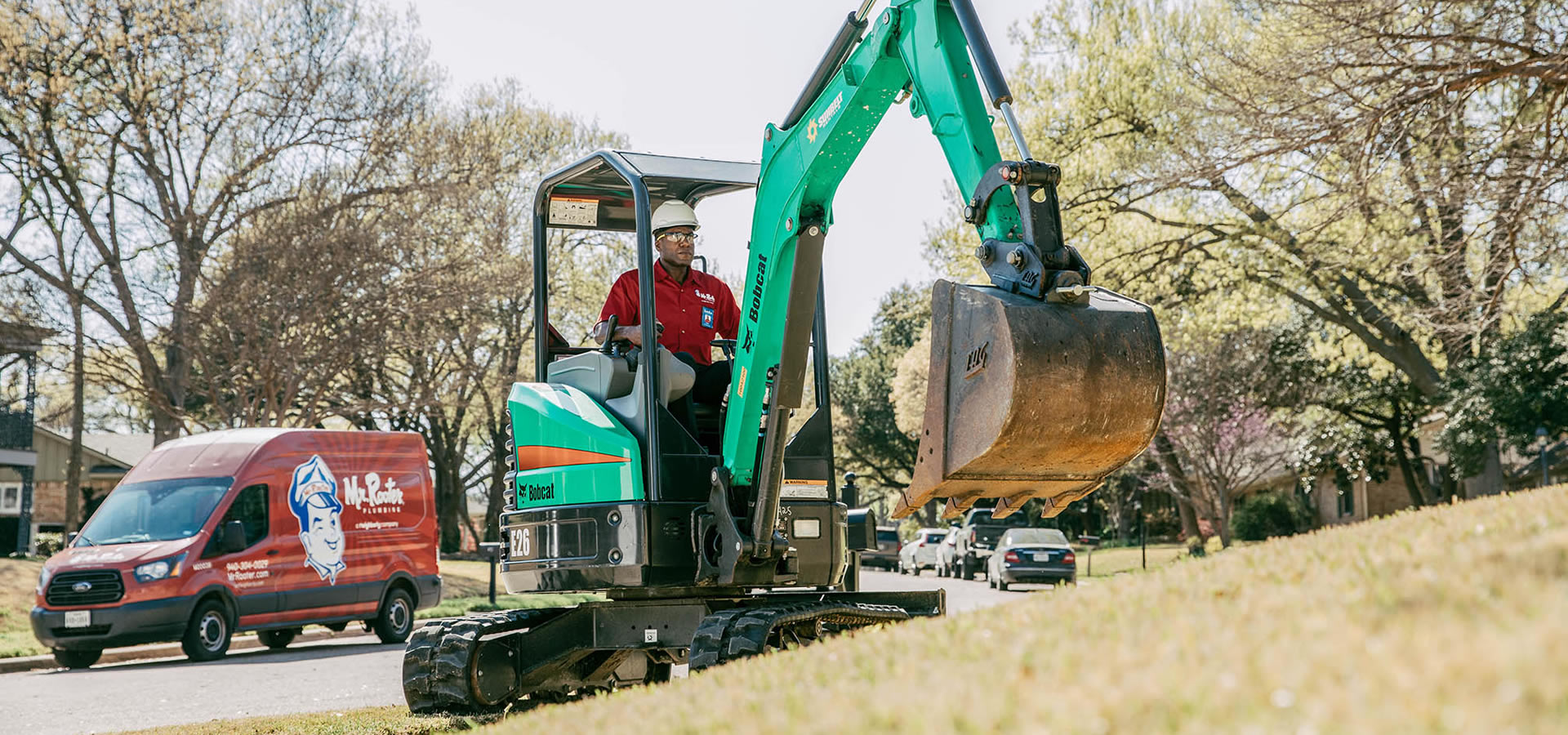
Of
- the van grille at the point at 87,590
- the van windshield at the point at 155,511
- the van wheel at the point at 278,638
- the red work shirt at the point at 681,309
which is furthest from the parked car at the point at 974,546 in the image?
the red work shirt at the point at 681,309

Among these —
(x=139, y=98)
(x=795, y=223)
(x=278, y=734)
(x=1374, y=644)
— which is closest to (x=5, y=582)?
(x=139, y=98)

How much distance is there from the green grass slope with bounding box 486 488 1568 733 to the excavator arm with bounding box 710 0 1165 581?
93 centimetres

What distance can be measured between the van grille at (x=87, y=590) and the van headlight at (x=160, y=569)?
20 cm

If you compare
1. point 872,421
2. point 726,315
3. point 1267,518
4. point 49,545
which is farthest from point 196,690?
point 872,421

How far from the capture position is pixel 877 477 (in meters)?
69.6

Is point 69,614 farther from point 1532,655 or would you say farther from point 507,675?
point 1532,655

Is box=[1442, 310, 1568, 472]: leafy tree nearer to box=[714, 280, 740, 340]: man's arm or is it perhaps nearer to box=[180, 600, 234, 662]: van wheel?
box=[180, 600, 234, 662]: van wheel

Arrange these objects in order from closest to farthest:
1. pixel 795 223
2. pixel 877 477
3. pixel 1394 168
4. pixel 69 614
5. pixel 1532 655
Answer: pixel 1532 655
pixel 795 223
pixel 69 614
pixel 1394 168
pixel 877 477

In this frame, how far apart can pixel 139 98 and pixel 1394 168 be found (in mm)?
20120

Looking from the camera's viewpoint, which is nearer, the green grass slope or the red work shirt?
the green grass slope

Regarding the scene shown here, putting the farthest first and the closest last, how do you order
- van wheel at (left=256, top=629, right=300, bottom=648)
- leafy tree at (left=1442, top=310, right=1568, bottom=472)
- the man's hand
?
leafy tree at (left=1442, top=310, right=1568, bottom=472), van wheel at (left=256, top=629, right=300, bottom=648), the man's hand

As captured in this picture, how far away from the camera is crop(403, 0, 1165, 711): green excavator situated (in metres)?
6.02

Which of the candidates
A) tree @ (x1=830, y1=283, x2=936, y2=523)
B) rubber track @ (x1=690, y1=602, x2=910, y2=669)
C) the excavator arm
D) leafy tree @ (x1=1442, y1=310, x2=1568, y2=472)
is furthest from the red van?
tree @ (x1=830, y1=283, x2=936, y2=523)

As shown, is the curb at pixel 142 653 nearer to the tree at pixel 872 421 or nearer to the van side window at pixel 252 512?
the van side window at pixel 252 512
